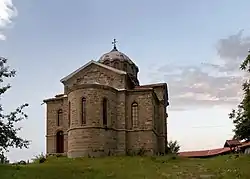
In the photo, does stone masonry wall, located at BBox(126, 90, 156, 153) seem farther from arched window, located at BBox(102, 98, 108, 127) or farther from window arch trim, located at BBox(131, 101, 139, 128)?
arched window, located at BBox(102, 98, 108, 127)

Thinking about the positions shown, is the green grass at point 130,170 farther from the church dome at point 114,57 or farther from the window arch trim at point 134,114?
the church dome at point 114,57

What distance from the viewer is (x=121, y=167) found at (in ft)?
112

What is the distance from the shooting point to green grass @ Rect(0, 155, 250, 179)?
29462 mm

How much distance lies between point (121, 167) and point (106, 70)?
53.5ft

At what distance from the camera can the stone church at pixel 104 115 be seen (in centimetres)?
4409

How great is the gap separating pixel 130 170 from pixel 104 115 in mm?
13007

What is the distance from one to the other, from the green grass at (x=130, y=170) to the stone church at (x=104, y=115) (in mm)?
5681

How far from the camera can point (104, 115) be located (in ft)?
149

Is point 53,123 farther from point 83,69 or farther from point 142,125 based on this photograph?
point 142,125

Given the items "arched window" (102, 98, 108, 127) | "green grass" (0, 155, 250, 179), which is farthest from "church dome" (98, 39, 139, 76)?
"green grass" (0, 155, 250, 179)

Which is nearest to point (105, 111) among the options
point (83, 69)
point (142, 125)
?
point (142, 125)

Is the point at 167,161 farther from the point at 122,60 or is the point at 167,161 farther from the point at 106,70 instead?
the point at 122,60

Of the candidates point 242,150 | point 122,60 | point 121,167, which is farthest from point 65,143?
point 242,150

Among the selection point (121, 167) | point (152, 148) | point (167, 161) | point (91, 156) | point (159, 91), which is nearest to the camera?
point (121, 167)
